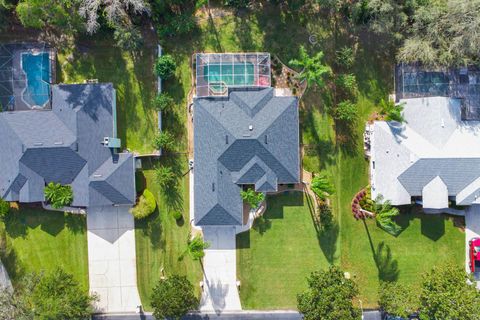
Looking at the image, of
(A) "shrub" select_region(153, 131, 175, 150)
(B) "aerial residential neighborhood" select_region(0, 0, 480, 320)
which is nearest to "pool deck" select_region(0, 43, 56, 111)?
(B) "aerial residential neighborhood" select_region(0, 0, 480, 320)

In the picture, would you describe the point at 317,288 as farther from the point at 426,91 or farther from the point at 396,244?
the point at 426,91

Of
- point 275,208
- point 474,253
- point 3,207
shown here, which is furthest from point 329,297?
point 3,207

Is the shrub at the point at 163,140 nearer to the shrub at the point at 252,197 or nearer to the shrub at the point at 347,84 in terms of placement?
the shrub at the point at 252,197

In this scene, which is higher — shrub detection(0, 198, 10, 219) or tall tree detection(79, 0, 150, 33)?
tall tree detection(79, 0, 150, 33)

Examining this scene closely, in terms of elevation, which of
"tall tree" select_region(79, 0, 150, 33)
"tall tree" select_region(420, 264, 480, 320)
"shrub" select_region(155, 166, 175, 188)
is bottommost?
"tall tree" select_region(420, 264, 480, 320)

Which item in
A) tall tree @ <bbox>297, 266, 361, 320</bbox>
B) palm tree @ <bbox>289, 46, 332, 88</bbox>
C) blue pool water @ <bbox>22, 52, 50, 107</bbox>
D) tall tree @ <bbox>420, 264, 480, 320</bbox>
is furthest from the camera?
blue pool water @ <bbox>22, 52, 50, 107</bbox>

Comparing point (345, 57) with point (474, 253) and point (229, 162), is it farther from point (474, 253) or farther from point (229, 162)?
point (474, 253)

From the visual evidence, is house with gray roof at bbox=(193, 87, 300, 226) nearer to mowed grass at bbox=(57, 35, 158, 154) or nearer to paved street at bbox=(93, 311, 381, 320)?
mowed grass at bbox=(57, 35, 158, 154)
